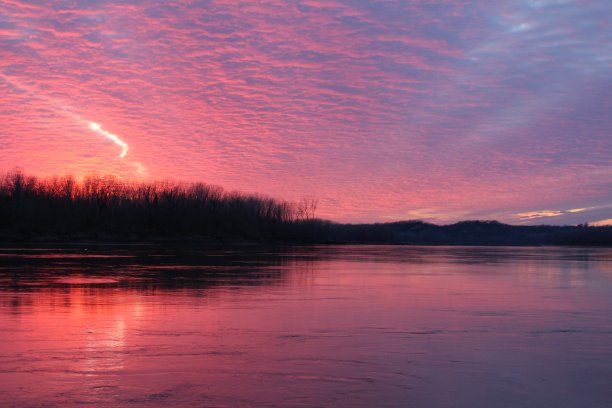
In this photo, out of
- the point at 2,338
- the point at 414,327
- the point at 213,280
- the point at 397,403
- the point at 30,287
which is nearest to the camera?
the point at 397,403

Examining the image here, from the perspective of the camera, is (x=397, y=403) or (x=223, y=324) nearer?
(x=397, y=403)

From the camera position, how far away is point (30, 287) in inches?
704

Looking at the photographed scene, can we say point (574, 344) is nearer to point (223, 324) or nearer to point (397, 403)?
point (397, 403)

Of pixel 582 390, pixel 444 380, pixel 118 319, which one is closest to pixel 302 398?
pixel 444 380

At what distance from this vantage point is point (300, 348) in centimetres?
939

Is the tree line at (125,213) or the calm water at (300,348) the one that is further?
the tree line at (125,213)

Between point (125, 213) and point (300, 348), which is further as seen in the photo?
point (125, 213)

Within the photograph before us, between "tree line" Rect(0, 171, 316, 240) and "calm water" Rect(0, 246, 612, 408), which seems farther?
"tree line" Rect(0, 171, 316, 240)

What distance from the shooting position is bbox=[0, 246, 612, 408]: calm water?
268 inches

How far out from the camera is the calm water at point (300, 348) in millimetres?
6801

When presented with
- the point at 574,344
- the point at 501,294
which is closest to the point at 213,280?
the point at 501,294

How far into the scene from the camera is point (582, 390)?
7.12 meters

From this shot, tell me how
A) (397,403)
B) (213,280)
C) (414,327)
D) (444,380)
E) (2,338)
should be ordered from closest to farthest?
(397,403) → (444,380) → (2,338) → (414,327) → (213,280)

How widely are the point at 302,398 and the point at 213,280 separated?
15.6m
